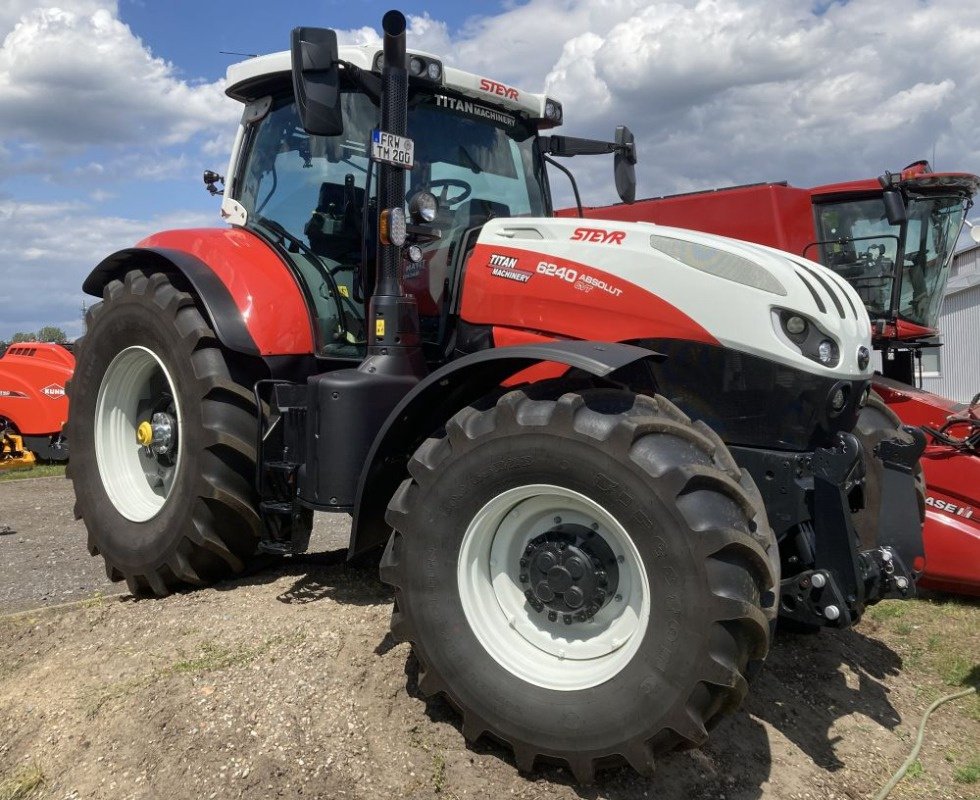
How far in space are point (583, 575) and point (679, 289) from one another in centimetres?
112

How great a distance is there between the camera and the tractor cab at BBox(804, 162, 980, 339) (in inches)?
388

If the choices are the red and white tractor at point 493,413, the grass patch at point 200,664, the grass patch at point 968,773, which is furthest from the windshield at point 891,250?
the grass patch at point 200,664

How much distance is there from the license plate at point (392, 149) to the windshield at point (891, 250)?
7.82 metres

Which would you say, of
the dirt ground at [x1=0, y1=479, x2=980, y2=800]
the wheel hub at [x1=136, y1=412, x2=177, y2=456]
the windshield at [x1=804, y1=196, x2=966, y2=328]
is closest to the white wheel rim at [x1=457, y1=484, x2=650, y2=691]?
the dirt ground at [x1=0, y1=479, x2=980, y2=800]

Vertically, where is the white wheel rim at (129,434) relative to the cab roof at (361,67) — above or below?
below

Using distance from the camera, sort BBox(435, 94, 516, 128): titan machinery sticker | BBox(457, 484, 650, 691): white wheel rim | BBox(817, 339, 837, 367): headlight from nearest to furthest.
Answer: BBox(457, 484, 650, 691): white wheel rim → BBox(817, 339, 837, 367): headlight → BBox(435, 94, 516, 128): titan machinery sticker

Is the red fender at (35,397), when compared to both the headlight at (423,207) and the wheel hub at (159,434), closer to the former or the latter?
the wheel hub at (159,434)

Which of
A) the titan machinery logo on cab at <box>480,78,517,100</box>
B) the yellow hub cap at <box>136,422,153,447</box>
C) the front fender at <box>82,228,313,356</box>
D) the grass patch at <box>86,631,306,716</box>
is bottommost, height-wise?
the grass patch at <box>86,631,306,716</box>

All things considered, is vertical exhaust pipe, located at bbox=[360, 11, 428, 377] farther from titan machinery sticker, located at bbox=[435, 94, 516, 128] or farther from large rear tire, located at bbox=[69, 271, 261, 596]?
large rear tire, located at bbox=[69, 271, 261, 596]

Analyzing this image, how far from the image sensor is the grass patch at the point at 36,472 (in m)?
10.0

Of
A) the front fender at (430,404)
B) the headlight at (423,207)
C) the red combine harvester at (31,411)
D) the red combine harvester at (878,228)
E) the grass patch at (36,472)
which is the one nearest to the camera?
the front fender at (430,404)

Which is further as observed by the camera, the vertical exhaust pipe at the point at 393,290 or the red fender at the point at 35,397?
the red fender at the point at 35,397

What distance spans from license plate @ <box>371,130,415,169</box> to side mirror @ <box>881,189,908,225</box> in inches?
279

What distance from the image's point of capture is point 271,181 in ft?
14.8
